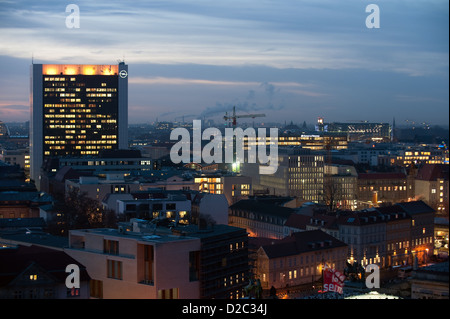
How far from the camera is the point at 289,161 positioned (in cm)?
4797

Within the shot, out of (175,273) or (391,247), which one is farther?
(391,247)

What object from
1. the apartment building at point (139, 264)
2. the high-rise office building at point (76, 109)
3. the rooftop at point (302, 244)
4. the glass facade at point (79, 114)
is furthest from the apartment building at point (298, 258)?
the glass facade at point (79, 114)

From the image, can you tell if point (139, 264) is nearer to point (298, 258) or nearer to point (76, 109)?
point (298, 258)

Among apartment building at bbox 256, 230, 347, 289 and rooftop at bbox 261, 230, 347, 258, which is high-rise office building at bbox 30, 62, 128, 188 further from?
apartment building at bbox 256, 230, 347, 289

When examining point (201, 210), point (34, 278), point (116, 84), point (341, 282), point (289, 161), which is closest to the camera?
point (34, 278)

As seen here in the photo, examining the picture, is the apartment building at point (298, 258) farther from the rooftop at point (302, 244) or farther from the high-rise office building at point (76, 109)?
the high-rise office building at point (76, 109)

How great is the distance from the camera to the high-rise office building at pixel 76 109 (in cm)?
5916

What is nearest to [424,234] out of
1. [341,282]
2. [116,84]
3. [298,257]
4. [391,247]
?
[391,247]

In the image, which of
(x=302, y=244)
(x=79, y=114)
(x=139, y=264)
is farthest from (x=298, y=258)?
(x=79, y=114)

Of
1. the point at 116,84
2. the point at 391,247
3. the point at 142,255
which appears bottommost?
the point at 391,247

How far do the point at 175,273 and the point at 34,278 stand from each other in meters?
2.88

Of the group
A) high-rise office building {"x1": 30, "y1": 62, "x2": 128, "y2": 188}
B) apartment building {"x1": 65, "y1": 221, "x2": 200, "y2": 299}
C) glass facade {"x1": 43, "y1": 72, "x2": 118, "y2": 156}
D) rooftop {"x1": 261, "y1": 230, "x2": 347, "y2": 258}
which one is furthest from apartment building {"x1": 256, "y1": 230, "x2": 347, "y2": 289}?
glass facade {"x1": 43, "y1": 72, "x2": 118, "y2": 156}
